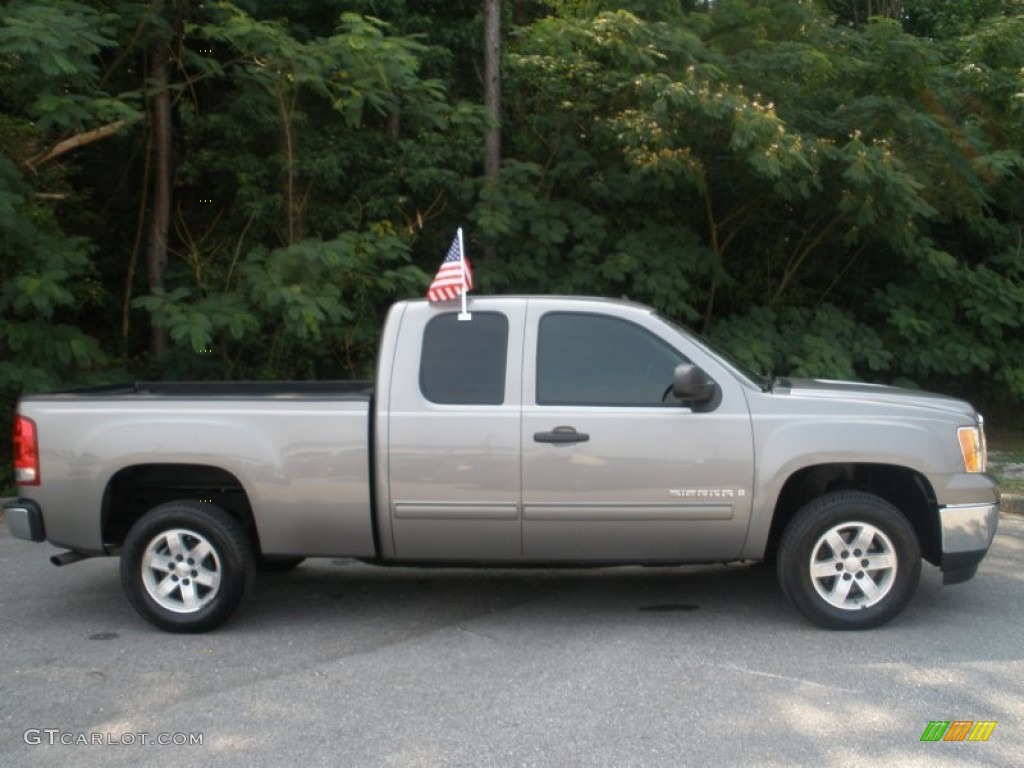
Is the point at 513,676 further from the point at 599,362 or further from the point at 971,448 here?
the point at 971,448

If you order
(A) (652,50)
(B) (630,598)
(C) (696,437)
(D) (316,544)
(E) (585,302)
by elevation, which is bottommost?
(B) (630,598)

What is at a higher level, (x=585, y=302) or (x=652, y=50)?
(x=652, y=50)

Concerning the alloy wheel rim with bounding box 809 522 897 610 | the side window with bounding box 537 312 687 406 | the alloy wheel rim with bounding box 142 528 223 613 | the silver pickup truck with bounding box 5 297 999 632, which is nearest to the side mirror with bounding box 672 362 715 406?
the silver pickup truck with bounding box 5 297 999 632

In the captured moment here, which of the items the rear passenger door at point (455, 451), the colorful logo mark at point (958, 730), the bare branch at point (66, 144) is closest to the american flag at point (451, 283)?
the rear passenger door at point (455, 451)

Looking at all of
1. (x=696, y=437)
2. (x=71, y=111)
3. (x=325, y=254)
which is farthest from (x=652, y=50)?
(x=696, y=437)

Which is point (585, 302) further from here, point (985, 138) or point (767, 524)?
point (985, 138)

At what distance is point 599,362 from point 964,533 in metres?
2.25

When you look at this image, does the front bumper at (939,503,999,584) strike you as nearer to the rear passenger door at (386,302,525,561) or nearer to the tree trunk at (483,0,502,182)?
the rear passenger door at (386,302,525,561)

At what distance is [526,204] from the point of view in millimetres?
12492

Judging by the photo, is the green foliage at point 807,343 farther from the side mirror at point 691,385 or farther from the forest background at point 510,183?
the side mirror at point 691,385

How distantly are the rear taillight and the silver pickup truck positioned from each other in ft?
0.04

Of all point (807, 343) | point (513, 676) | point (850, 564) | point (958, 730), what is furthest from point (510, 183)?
point (958, 730)

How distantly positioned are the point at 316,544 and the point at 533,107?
843 centimetres

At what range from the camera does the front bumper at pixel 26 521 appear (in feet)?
20.5
